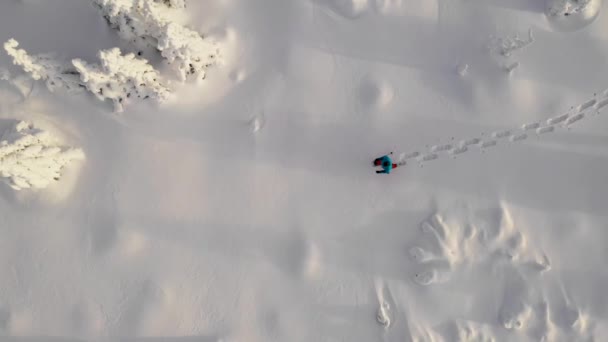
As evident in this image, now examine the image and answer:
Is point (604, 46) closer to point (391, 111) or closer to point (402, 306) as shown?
point (391, 111)

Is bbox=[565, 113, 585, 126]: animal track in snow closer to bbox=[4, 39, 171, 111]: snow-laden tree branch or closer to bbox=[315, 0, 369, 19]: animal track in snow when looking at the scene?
bbox=[315, 0, 369, 19]: animal track in snow

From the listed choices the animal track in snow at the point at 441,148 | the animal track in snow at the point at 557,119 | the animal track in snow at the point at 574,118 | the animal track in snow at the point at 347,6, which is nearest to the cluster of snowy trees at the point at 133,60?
the animal track in snow at the point at 347,6

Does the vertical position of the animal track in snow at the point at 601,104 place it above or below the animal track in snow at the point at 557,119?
above

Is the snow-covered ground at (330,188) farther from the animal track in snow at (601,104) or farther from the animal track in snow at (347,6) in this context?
the animal track in snow at (601,104)

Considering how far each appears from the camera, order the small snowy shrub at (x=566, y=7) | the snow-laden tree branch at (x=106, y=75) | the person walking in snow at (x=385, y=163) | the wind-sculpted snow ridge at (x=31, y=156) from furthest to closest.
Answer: the small snowy shrub at (x=566, y=7), the person walking in snow at (x=385, y=163), the wind-sculpted snow ridge at (x=31, y=156), the snow-laden tree branch at (x=106, y=75)

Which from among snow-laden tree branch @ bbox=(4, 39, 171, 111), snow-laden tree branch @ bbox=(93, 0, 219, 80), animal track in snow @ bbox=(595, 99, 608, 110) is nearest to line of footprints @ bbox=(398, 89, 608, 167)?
animal track in snow @ bbox=(595, 99, 608, 110)

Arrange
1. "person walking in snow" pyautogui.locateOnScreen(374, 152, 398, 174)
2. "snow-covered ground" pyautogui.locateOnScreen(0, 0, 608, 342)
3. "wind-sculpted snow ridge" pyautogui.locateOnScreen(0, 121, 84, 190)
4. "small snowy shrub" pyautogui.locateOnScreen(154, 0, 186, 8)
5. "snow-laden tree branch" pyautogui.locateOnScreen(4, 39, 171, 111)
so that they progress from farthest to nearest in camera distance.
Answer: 1. "snow-covered ground" pyautogui.locateOnScreen(0, 0, 608, 342)
2. "person walking in snow" pyautogui.locateOnScreen(374, 152, 398, 174)
3. "small snowy shrub" pyautogui.locateOnScreen(154, 0, 186, 8)
4. "wind-sculpted snow ridge" pyautogui.locateOnScreen(0, 121, 84, 190)
5. "snow-laden tree branch" pyautogui.locateOnScreen(4, 39, 171, 111)

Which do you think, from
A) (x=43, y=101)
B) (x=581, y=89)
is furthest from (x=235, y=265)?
(x=581, y=89)
